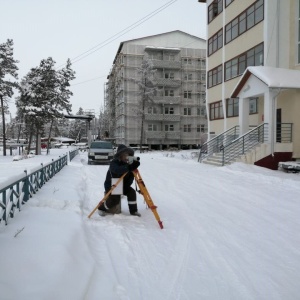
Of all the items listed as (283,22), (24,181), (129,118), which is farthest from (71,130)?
(24,181)

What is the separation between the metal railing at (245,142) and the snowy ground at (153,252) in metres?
9.01

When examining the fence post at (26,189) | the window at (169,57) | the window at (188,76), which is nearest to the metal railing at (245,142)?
the fence post at (26,189)

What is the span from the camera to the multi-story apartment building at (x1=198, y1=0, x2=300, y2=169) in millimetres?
16234

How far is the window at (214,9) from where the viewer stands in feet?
85.0

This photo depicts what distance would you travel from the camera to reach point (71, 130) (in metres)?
105

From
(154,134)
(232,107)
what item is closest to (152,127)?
(154,134)

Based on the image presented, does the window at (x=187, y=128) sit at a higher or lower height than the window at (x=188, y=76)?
lower

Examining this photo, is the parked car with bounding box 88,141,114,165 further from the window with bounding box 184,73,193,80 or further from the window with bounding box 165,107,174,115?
the window with bounding box 184,73,193,80

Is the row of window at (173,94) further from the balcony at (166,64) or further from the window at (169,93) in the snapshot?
the balcony at (166,64)

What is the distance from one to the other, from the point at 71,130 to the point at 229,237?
104m

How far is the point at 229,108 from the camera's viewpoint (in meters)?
24.1

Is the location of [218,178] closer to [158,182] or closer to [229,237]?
[158,182]

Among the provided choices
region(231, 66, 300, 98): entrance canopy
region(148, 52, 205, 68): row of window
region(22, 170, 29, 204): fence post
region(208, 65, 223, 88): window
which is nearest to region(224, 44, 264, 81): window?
region(208, 65, 223, 88): window

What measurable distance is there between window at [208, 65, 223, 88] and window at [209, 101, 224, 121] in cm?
187
